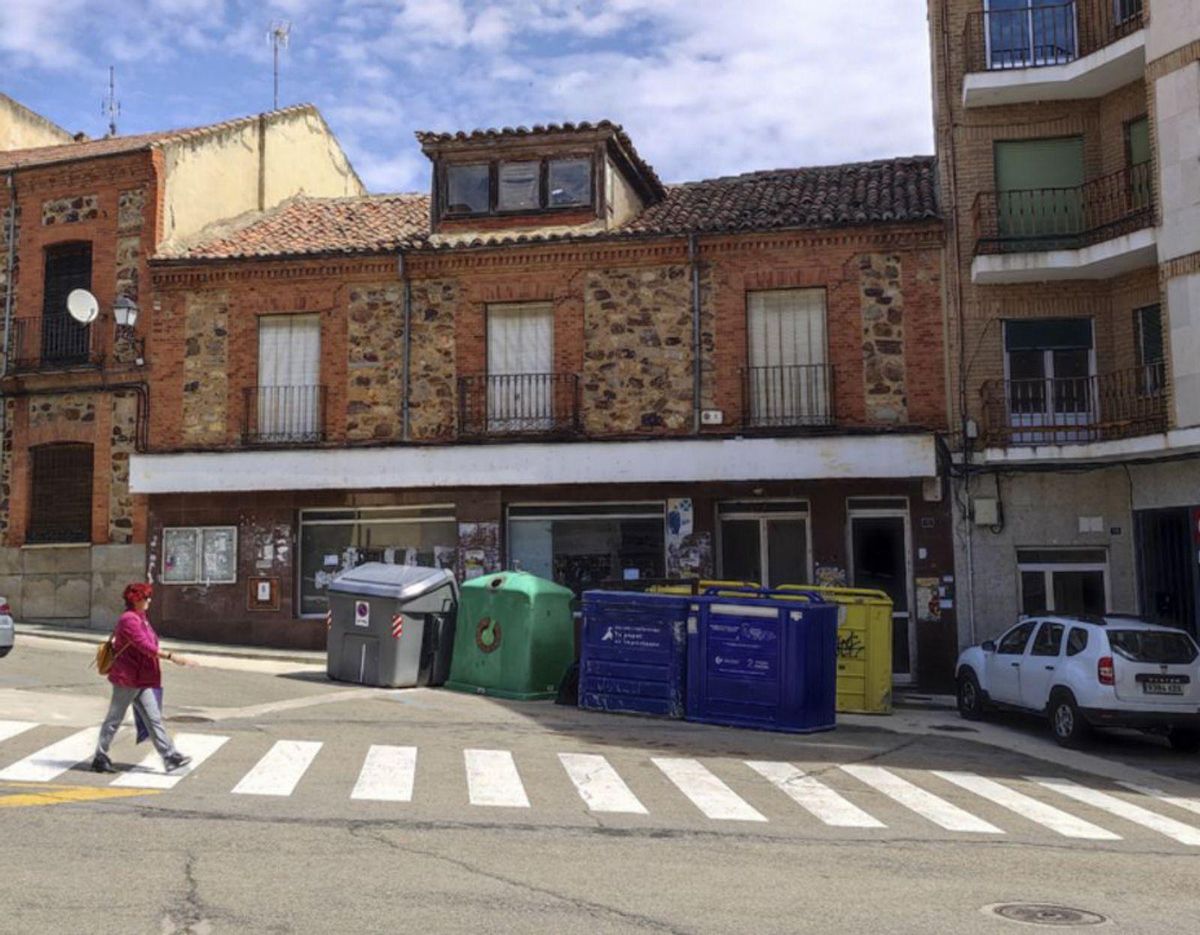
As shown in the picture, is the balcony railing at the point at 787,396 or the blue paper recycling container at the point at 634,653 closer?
the blue paper recycling container at the point at 634,653

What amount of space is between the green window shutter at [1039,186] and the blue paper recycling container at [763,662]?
856 cm

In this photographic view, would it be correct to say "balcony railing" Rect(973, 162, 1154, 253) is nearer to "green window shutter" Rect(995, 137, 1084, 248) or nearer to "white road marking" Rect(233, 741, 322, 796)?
"green window shutter" Rect(995, 137, 1084, 248)

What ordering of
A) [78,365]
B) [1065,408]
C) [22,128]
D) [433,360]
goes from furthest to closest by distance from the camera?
[22,128], [78,365], [433,360], [1065,408]

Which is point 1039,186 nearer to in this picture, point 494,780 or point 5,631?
point 494,780

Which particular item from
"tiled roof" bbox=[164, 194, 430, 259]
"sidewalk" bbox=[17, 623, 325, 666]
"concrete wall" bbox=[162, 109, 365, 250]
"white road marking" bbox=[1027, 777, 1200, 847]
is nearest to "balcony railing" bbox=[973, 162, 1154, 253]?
"tiled roof" bbox=[164, 194, 430, 259]

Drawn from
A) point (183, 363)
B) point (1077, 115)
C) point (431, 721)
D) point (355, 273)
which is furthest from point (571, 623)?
point (1077, 115)

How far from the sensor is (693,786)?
399 inches

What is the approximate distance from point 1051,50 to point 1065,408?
5.85 metres

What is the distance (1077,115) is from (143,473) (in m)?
16.7

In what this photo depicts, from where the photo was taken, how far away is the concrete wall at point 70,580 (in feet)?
70.2

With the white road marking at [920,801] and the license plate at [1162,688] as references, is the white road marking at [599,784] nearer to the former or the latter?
the white road marking at [920,801]

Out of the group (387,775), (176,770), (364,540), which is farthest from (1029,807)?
(364,540)

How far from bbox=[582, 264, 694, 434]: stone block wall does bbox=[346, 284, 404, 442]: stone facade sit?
130 inches

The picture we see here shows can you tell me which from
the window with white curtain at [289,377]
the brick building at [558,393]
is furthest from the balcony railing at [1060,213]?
the window with white curtain at [289,377]
